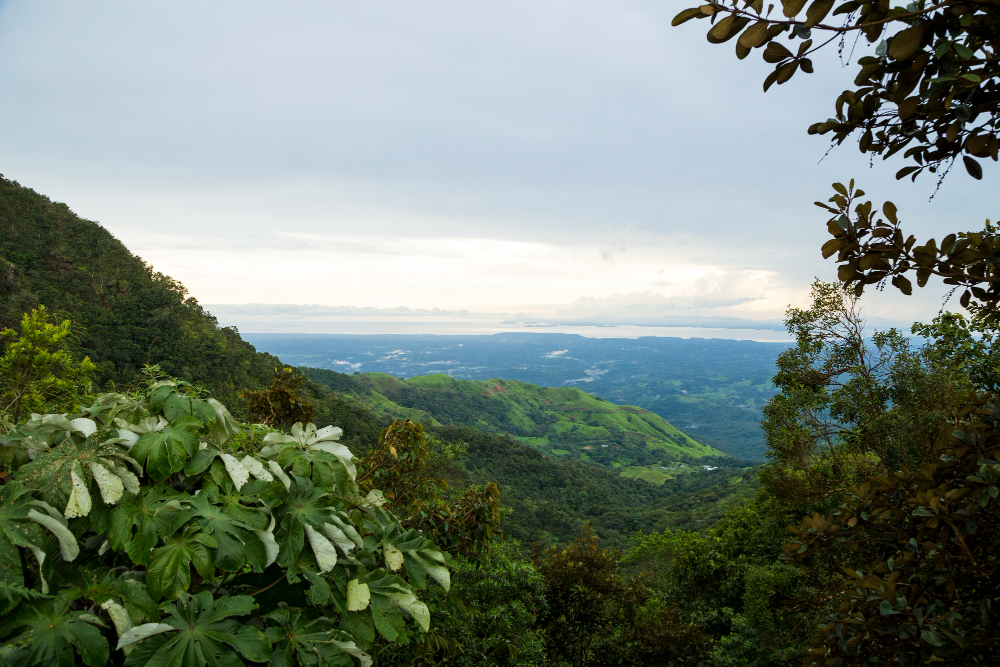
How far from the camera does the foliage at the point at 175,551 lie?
1507 millimetres

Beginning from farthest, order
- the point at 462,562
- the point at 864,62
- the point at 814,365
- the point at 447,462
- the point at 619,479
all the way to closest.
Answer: the point at 619,479 → the point at 814,365 → the point at 447,462 → the point at 462,562 → the point at 864,62

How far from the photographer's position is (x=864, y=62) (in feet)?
5.40

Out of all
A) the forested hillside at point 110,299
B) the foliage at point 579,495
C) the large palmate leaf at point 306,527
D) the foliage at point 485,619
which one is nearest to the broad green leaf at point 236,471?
the large palmate leaf at point 306,527

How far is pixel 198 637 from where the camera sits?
1578 mm

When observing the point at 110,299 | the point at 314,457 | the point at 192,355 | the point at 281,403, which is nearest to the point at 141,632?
the point at 314,457

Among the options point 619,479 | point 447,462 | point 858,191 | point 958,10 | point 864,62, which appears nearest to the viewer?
point 958,10

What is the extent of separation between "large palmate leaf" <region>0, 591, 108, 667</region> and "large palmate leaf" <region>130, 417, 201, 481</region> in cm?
49

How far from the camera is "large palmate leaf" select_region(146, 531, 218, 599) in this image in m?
1.66

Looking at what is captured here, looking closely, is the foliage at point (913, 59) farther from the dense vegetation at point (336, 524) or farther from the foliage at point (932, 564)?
the foliage at point (932, 564)

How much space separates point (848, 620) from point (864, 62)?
7.28ft

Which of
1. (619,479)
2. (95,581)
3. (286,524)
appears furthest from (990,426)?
(619,479)

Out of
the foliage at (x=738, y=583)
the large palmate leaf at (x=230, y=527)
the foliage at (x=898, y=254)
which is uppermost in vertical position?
the foliage at (x=898, y=254)

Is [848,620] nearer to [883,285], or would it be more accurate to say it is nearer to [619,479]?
[883,285]

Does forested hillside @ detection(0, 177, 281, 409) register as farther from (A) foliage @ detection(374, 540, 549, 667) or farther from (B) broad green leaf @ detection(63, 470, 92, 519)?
(B) broad green leaf @ detection(63, 470, 92, 519)
